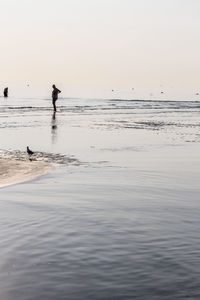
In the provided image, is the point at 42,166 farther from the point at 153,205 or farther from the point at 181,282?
the point at 181,282

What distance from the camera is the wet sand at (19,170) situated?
12820 mm

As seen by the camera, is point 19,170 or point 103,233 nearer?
point 103,233

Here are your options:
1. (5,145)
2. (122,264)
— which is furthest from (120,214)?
(5,145)

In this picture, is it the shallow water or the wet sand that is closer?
the shallow water

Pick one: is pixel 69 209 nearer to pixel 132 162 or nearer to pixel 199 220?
pixel 199 220

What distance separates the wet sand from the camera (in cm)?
1282

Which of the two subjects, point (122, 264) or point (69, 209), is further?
point (69, 209)

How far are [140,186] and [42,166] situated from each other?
173 inches

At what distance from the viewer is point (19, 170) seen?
14.2 m

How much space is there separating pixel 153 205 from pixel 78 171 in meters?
→ 4.83

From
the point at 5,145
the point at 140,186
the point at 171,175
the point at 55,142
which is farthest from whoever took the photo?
the point at 55,142

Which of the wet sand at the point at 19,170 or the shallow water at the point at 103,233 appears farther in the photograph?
the wet sand at the point at 19,170

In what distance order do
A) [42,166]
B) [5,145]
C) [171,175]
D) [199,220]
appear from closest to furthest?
[199,220]
[171,175]
[42,166]
[5,145]

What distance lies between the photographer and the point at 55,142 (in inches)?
866
